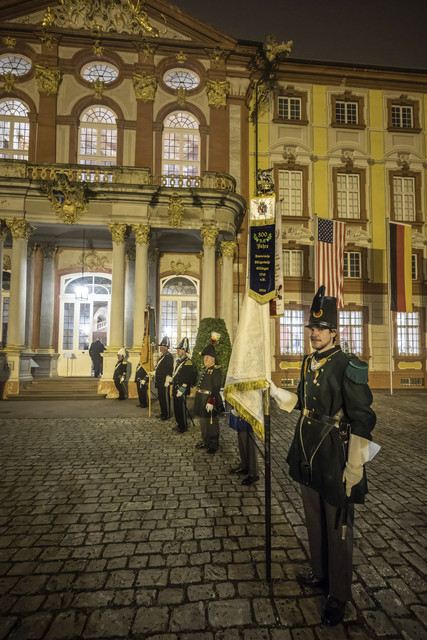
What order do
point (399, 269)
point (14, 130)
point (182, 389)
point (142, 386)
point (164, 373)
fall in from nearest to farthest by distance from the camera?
point (182, 389)
point (164, 373)
point (142, 386)
point (399, 269)
point (14, 130)

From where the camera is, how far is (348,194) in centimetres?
1780

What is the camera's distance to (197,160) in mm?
16547

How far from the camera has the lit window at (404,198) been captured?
17.9m

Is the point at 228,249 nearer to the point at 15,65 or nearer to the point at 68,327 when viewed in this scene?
the point at 68,327

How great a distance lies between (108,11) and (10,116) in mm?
6320

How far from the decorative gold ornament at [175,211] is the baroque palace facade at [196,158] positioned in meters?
0.15

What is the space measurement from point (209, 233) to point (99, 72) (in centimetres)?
972

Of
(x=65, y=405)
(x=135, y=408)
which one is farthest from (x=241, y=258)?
(x=65, y=405)

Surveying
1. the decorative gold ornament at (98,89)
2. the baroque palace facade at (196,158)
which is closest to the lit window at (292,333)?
the baroque palace facade at (196,158)

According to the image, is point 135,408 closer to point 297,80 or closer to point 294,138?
point 294,138

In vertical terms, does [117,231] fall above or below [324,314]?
above

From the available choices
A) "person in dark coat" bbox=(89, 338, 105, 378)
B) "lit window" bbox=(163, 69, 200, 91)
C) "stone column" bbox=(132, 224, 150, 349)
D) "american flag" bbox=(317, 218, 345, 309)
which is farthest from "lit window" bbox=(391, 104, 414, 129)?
"person in dark coat" bbox=(89, 338, 105, 378)

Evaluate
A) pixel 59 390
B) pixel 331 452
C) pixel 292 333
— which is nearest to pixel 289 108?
pixel 292 333

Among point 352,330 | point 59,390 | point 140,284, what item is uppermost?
point 140,284
